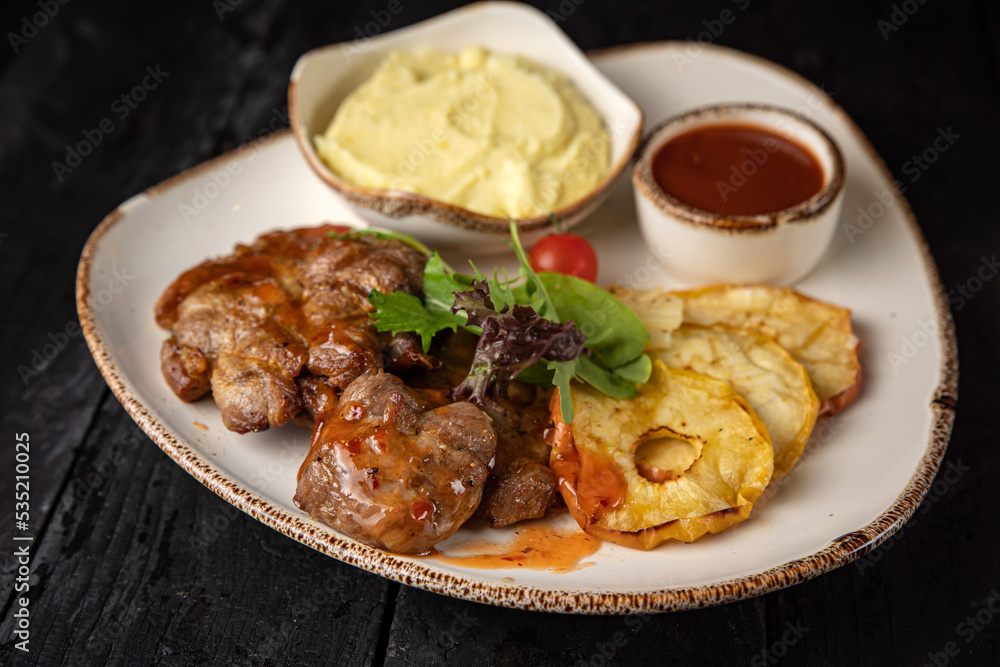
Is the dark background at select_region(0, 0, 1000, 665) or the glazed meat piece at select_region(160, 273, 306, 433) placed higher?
the glazed meat piece at select_region(160, 273, 306, 433)

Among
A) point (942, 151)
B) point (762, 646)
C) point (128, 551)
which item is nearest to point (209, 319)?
point (128, 551)

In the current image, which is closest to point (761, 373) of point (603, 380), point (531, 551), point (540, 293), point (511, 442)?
point (603, 380)

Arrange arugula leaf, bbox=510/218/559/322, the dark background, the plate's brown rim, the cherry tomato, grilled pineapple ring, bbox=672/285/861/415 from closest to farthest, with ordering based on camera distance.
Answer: the plate's brown rim → the dark background → arugula leaf, bbox=510/218/559/322 → grilled pineapple ring, bbox=672/285/861/415 → the cherry tomato

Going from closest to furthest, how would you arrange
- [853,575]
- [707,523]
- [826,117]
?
[707,523] < [853,575] < [826,117]

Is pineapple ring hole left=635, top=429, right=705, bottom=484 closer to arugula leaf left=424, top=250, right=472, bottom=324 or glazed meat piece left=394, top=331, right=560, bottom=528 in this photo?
glazed meat piece left=394, top=331, right=560, bottom=528

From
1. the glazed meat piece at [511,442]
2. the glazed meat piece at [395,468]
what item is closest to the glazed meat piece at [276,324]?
the glazed meat piece at [511,442]

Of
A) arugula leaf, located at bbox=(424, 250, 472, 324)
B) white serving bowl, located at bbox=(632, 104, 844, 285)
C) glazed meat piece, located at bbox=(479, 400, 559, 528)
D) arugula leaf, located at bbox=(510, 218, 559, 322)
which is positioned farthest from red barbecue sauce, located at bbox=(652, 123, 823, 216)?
glazed meat piece, located at bbox=(479, 400, 559, 528)

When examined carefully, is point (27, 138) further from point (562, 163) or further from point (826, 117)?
point (826, 117)
